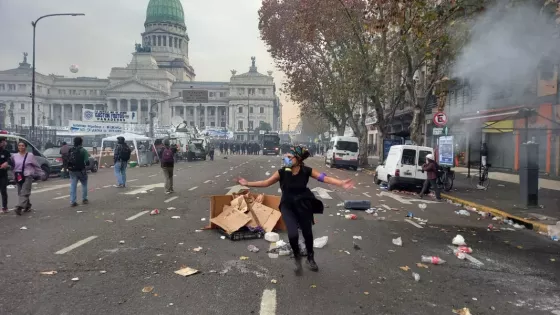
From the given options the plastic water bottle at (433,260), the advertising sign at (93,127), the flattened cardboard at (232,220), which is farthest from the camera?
the advertising sign at (93,127)

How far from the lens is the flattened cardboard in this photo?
7.12m

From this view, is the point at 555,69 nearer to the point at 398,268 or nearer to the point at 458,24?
the point at 458,24

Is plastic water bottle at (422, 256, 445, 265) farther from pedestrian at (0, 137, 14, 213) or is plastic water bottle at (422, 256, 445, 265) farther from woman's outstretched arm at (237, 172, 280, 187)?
pedestrian at (0, 137, 14, 213)

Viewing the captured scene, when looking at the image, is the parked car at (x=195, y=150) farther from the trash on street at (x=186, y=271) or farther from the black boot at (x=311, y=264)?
the black boot at (x=311, y=264)

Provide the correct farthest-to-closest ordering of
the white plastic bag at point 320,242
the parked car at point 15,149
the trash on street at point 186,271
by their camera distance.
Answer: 1. the parked car at point 15,149
2. the white plastic bag at point 320,242
3. the trash on street at point 186,271

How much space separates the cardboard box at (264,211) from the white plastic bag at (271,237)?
232 millimetres

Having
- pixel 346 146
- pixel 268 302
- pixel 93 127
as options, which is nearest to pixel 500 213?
pixel 268 302

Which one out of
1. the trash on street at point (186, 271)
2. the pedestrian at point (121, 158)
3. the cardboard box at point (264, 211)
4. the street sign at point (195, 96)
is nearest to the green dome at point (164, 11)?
the street sign at point (195, 96)

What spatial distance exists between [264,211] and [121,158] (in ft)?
29.1

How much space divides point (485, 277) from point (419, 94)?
1563 centimetres

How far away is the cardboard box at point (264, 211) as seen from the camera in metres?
7.39

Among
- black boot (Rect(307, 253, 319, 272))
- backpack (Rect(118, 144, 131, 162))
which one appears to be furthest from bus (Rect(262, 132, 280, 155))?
black boot (Rect(307, 253, 319, 272))

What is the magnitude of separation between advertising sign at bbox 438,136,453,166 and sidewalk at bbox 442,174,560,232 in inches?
43.1

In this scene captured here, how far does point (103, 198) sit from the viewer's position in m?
12.1
